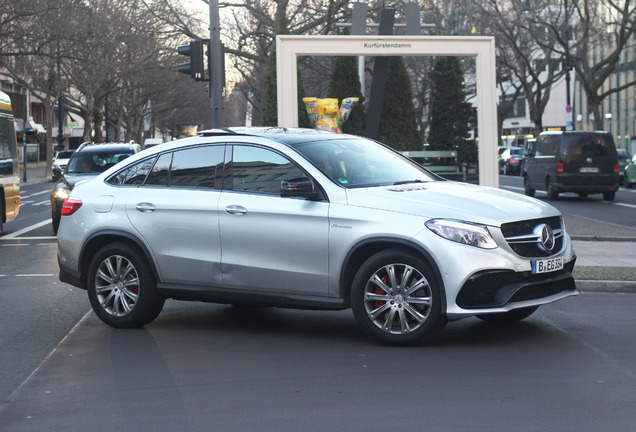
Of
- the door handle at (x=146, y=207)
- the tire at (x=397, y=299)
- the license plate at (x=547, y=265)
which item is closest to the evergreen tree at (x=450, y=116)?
the door handle at (x=146, y=207)

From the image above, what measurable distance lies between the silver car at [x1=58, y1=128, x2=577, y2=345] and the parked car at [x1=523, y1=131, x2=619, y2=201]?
2092 cm

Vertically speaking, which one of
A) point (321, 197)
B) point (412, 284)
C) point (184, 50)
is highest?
point (184, 50)

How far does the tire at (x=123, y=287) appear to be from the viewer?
851 cm

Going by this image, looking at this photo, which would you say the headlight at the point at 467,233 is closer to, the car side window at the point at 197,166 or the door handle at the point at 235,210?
the door handle at the point at 235,210

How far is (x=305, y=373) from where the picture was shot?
671cm

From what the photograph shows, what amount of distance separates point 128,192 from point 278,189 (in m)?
1.55

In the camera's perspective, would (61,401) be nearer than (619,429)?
No

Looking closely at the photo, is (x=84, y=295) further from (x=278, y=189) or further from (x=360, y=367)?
(x=360, y=367)

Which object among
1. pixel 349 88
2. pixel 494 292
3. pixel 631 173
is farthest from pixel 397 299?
pixel 631 173

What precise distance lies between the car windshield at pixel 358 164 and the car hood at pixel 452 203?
10.7 inches

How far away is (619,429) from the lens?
518 cm

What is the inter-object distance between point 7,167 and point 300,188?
12363 millimetres

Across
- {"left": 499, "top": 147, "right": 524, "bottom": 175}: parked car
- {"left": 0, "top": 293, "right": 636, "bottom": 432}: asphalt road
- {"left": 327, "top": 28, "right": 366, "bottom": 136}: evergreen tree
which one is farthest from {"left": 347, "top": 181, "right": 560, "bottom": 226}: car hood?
{"left": 499, "top": 147, "right": 524, "bottom": 175}: parked car

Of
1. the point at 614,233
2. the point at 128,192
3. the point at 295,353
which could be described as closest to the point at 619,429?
the point at 295,353
